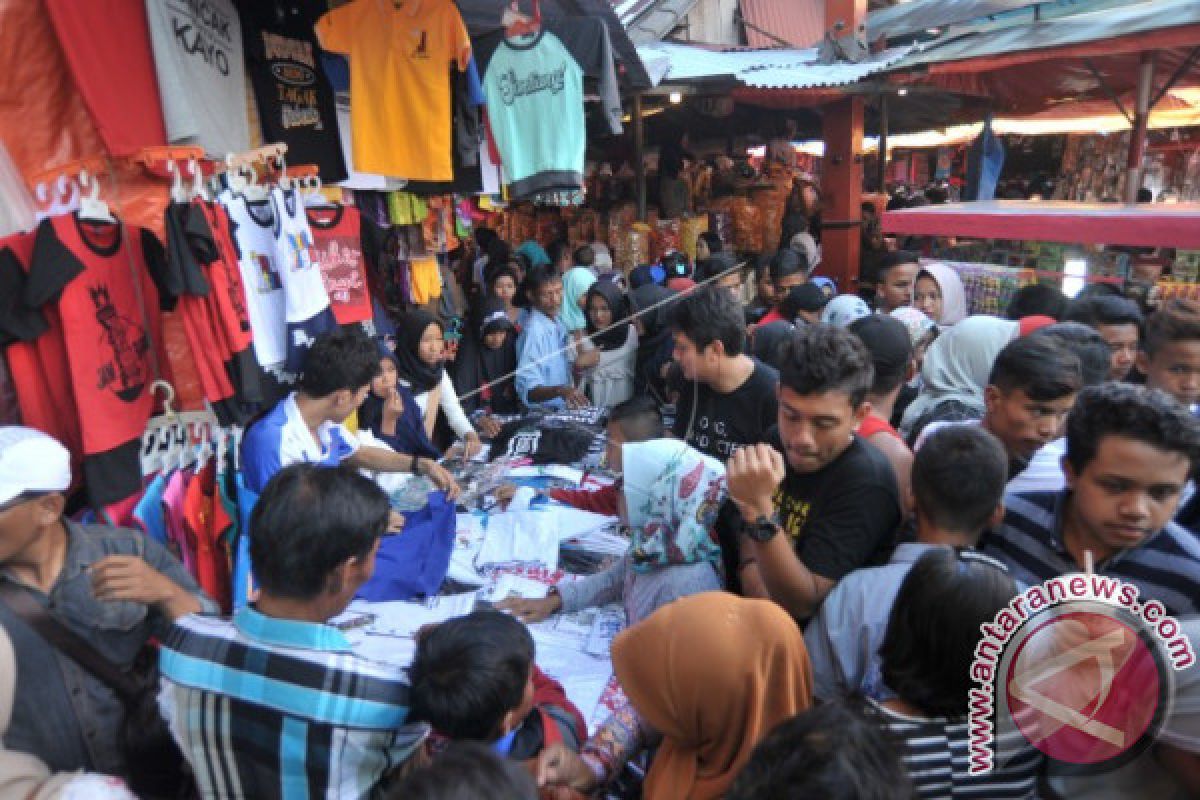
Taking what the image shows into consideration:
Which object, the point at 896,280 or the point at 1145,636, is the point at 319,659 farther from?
the point at 896,280

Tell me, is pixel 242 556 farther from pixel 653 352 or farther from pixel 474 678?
pixel 653 352

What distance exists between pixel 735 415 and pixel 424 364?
2.06m

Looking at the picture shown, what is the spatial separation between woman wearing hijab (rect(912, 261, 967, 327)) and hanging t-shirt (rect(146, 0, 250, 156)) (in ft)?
12.8

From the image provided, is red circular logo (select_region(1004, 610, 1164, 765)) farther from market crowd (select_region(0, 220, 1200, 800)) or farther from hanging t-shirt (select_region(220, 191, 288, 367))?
hanging t-shirt (select_region(220, 191, 288, 367))

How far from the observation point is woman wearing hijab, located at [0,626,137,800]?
145 cm

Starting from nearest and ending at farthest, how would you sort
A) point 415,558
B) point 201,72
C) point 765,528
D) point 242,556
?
point 765,528 < point 242,556 < point 415,558 < point 201,72

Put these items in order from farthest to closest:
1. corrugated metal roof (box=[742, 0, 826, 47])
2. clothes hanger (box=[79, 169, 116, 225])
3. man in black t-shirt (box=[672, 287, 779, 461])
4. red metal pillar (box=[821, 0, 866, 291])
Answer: corrugated metal roof (box=[742, 0, 826, 47]), red metal pillar (box=[821, 0, 866, 291]), man in black t-shirt (box=[672, 287, 779, 461]), clothes hanger (box=[79, 169, 116, 225])

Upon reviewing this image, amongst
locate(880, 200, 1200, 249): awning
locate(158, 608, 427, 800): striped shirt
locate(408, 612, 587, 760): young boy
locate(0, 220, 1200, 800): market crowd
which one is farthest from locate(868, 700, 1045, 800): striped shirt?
locate(880, 200, 1200, 249): awning

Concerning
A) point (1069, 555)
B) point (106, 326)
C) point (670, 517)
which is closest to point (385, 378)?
point (106, 326)

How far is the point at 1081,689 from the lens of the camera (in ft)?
4.53

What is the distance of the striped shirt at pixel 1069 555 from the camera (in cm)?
163

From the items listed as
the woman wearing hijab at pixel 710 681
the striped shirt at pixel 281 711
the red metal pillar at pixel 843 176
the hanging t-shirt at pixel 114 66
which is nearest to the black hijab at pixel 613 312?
the hanging t-shirt at pixel 114 66

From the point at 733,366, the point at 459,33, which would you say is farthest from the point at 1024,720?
the point at 459,33

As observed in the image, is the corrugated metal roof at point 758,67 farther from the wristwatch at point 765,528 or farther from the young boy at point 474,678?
the young boy at point 474,678
